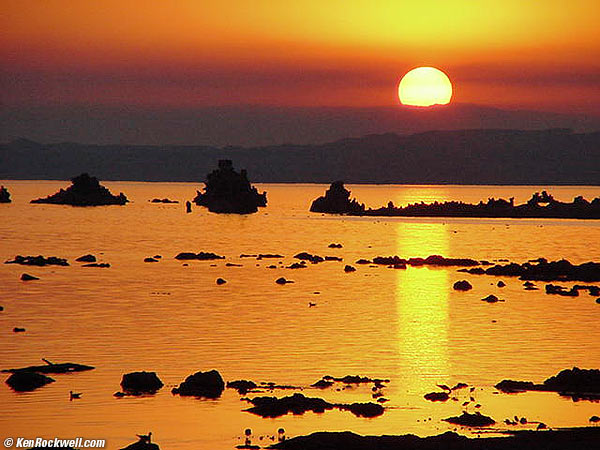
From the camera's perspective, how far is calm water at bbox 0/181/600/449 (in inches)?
1415

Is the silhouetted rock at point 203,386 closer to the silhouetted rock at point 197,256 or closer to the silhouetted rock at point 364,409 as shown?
the silhouetted rock at point 364,409

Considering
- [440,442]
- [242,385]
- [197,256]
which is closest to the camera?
[440,442]

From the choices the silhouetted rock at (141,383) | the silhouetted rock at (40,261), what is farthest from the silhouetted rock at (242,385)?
the silhouetted rock at (40,261)

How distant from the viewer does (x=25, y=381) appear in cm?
4078

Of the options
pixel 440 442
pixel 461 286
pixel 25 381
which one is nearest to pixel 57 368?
pixel 25 381

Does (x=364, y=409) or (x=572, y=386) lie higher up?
(x=572, y=386)

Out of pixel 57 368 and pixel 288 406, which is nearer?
pixel 288 406

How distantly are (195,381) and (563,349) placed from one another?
22.2 meters

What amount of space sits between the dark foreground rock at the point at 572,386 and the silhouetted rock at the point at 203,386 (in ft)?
34.9

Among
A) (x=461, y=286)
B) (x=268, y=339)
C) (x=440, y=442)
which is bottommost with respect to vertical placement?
(x=440, y=442)

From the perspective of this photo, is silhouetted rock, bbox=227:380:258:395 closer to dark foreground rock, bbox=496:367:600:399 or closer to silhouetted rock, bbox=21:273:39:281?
dark foreground rock, bbox=496:367:600:399

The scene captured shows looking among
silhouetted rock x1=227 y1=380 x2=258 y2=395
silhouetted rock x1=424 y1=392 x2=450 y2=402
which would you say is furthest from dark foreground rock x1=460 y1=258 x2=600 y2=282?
silhouetted rock x1=227 y1=380 x2=258 y2=395

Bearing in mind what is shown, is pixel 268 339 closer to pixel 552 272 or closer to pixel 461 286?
pixel 461 286

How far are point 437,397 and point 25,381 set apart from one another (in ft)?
50.0
